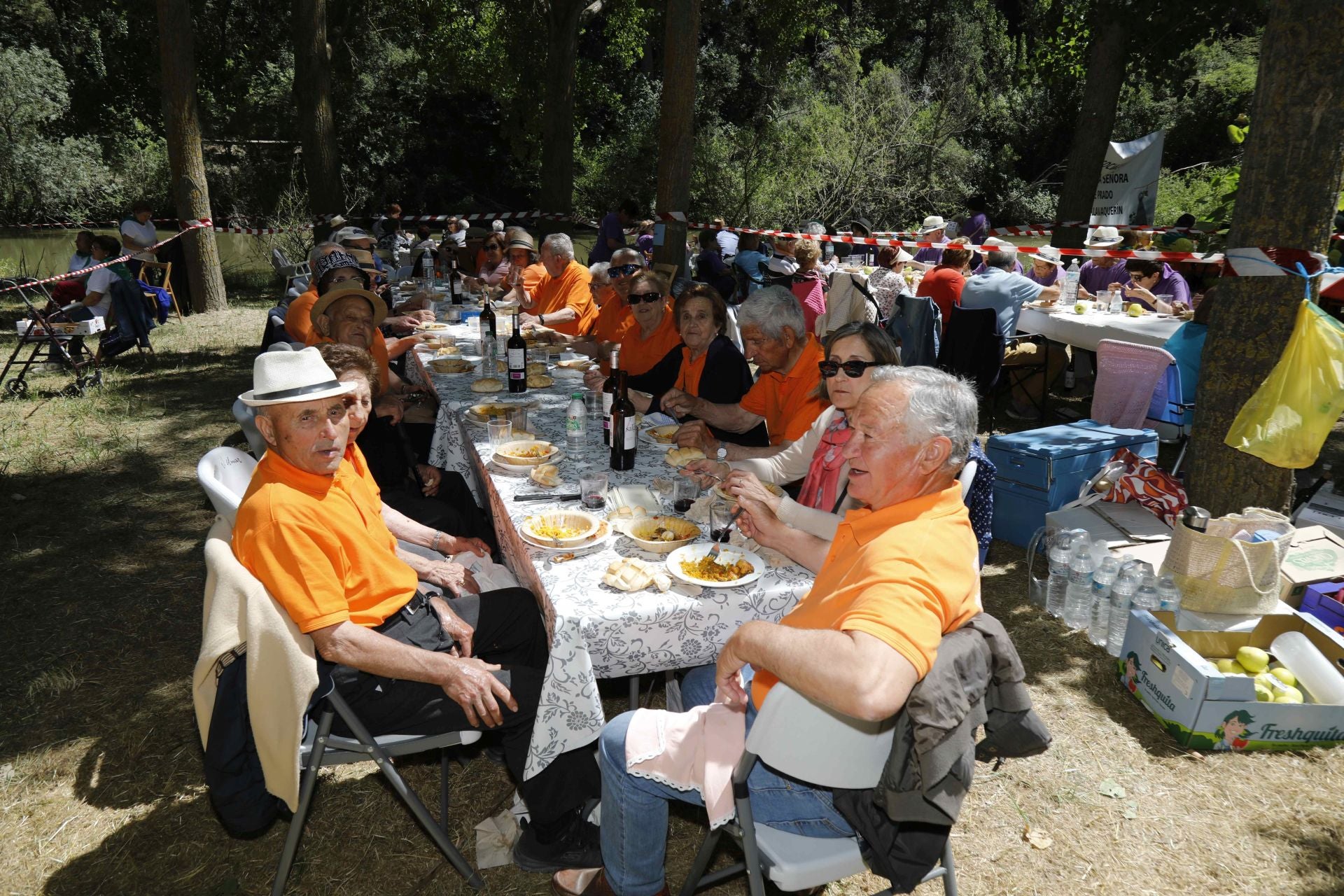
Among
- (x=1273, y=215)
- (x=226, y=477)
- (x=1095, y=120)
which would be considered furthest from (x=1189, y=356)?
A: (x=1095, y=120)

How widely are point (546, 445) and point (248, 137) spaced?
25.8m

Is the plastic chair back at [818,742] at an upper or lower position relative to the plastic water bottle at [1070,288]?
lower

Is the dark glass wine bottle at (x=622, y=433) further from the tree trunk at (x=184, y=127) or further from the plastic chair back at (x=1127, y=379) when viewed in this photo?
the tree trunk at (x=184, y=127)

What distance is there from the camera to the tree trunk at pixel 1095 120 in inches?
478

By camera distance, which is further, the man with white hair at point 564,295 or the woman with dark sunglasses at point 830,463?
the man with white hair at point 564,295

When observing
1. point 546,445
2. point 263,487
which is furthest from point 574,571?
point 546,445

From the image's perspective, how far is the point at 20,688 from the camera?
353cm

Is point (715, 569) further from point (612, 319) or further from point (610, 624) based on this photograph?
point (612, 319)

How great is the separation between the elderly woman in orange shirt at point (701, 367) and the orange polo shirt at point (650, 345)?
0.73 ft

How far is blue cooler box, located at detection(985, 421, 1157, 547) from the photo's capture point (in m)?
4.73

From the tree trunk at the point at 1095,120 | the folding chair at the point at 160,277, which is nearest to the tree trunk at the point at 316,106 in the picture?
the folding chair at the point at 160,277

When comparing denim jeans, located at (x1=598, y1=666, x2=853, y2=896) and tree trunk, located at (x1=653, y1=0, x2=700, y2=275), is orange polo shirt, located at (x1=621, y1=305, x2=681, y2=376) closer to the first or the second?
denim jeans, located at (x1=598, y1=666, x2=853, y2=896)

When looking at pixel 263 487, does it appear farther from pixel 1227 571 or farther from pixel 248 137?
pixel 248 137

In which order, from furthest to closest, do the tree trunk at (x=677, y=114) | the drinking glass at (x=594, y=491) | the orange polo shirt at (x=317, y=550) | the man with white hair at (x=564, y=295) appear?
1. the tree trunk at (x=677, y=114)
2. the man with white hair at (x=564, y=295)
3. the drinking glass at (x=594, y=491)
4. the orange polo shirt at (x=317, y=550)
